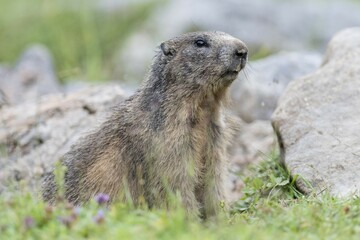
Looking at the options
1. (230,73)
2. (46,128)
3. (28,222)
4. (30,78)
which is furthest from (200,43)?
(30,78)

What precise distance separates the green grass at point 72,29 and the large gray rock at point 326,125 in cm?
667

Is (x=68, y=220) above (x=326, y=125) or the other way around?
above

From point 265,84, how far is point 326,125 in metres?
2.61

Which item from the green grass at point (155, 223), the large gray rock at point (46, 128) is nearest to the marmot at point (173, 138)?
the green grass at point (155, 223)

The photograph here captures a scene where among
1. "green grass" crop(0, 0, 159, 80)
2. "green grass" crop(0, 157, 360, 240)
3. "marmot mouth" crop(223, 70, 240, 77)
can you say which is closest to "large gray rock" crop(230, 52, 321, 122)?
"marmot mouth" crop(223, 70, 240, 77)

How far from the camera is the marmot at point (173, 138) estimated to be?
7008mm

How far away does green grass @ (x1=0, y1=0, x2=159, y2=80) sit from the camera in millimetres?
15297

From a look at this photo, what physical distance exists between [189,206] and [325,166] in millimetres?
1297

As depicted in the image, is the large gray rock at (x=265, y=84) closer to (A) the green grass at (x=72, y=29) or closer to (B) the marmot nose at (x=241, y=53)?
(B) the marmot nose at (x=241, y=53)

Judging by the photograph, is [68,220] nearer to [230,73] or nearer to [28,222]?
[28,222]

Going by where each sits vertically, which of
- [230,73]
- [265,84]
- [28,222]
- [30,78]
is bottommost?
[265,84]

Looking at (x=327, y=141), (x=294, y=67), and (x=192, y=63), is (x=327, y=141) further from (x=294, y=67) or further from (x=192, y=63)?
(x=294, y=67)

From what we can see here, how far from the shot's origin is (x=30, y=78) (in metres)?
12.5

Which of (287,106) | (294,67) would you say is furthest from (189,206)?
(294,67)
